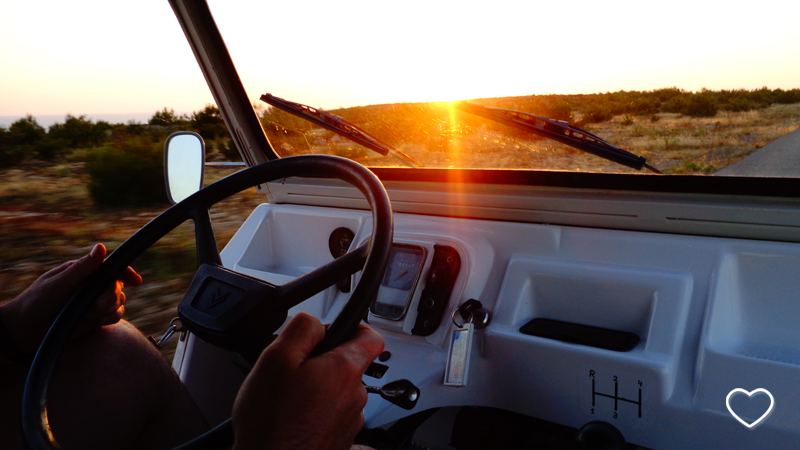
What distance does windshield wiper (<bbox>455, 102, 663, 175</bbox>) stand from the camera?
56.4 inches

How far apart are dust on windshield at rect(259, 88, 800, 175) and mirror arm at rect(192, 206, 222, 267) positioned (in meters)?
0.70

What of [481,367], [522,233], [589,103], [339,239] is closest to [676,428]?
[481,367]

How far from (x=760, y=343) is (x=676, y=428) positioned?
316 millimetres

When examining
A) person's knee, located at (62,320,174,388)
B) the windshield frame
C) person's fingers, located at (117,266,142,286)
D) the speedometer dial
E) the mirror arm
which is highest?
the windshield frame

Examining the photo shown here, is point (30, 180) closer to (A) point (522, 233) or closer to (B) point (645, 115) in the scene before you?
(A) point (522, 233)

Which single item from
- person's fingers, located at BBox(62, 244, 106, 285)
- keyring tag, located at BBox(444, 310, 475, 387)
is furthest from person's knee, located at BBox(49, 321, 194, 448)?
keyring tag, located at BBox(444, 310, 475, 387)

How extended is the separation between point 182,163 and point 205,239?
100 cm

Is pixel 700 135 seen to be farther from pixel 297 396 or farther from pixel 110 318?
pixel 110 318

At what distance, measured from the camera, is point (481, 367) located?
1.53 m

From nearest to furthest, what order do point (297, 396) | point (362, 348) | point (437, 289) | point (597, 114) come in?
point (297, 396), point (362, 348), point (597, 114), point (437, 289)

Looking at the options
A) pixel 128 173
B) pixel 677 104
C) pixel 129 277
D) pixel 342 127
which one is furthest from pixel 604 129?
pixel 128 173

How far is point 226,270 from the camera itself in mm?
1043

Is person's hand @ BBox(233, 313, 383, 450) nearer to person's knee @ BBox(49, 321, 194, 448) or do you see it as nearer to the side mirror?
person's knee @ BBox(49, 321, 194, 448)

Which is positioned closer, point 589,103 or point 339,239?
point 589,103
